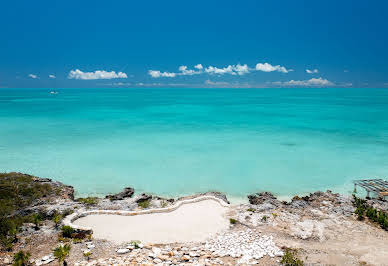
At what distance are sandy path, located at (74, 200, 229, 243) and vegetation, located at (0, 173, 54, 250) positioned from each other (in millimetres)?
2531

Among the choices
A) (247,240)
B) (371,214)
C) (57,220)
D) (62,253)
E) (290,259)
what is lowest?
(371,214)

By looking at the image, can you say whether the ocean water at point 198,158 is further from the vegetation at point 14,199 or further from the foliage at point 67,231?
the foliage at point 67,231

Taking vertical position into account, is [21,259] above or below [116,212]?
above

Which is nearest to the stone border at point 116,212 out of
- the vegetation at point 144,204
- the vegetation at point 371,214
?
the vegetation at point 144,204

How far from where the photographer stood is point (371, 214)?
1300 centimetres

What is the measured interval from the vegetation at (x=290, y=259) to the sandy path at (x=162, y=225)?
9.64 feet

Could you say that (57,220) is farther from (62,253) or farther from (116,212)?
(62,253)

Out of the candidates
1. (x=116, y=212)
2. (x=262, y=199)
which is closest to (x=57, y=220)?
(x=116, y=212)

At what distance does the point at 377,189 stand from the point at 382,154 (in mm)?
12454

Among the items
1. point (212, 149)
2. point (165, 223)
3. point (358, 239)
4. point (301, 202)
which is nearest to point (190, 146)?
point (212, 149)

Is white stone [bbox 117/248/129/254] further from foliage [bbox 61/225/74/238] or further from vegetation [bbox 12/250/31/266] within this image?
vegetation [bbox 12/250/31/266]

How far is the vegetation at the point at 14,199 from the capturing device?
10964mm

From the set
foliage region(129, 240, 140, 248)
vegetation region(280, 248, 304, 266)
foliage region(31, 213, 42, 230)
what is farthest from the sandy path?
vegetation region(280, 248, 304, 266)

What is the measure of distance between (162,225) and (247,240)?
368 centimetres
